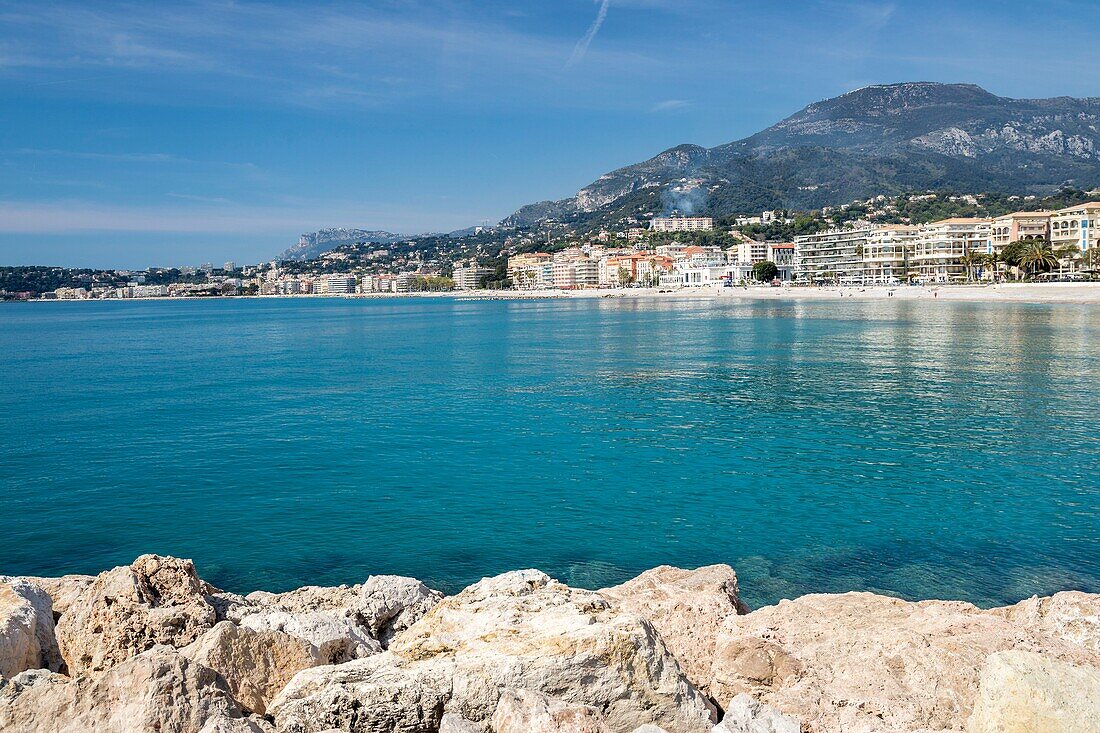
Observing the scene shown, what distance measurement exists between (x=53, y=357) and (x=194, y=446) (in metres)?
30.7

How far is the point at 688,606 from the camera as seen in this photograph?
6.30m

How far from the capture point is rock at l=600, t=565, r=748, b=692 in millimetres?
5559

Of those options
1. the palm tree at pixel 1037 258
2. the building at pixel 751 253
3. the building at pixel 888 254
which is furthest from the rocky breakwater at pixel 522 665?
the building at pixel 751 253

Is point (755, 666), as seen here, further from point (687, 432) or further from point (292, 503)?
point (687, 432)

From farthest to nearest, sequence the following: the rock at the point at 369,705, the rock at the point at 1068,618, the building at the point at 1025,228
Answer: the building at the point at 1025,228
the rock at the point at 1068,618
the rock at the point at 369,705

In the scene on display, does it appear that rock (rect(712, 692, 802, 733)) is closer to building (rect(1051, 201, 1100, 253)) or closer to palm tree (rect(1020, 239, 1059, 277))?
palm tree (rect(1020, 239, 1059, 277))

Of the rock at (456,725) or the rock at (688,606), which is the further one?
the rock at (688,606)

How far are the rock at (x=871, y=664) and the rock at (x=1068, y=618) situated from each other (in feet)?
0.76

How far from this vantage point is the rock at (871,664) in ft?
15.5

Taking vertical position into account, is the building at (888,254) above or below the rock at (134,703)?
above

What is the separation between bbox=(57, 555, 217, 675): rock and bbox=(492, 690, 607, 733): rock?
222 cm

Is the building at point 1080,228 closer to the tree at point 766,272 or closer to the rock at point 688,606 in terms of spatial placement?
the tree at point 766,272

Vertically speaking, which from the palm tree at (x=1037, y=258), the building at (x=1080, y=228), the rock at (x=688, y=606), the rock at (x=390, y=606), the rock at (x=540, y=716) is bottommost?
the rock at (x=688, y=606)

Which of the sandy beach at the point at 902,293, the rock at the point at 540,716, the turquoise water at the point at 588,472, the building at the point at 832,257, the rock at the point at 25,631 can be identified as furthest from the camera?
the building at the point at 832,257
